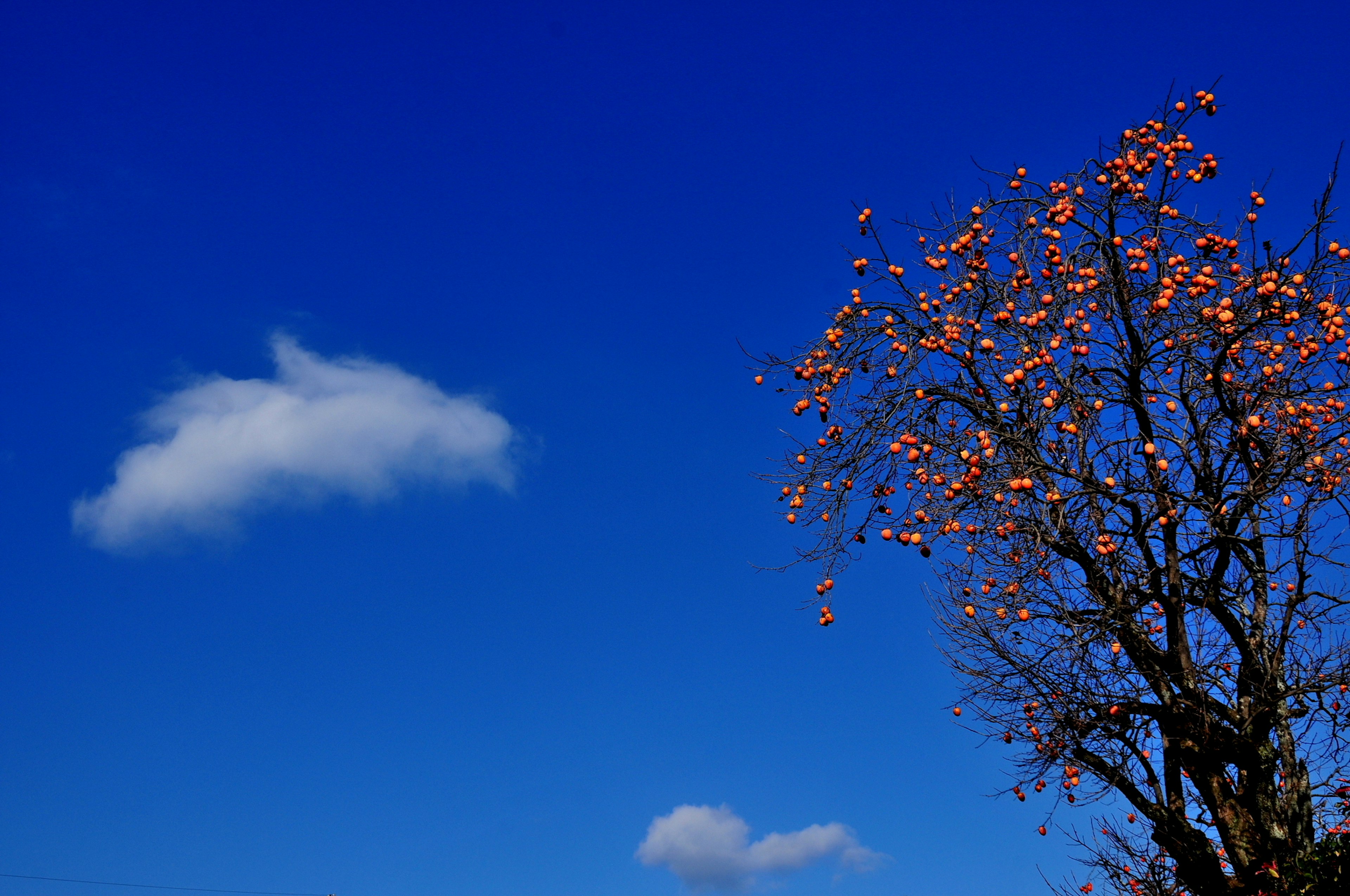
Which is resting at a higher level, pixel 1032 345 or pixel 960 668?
pixel 1032 345

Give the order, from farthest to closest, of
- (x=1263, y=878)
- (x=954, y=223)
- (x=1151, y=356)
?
(x=954, y=223) < (x=1151, y=356) < (x=1263, y=878)

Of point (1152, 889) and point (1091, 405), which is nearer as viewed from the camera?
point (1091, 405)

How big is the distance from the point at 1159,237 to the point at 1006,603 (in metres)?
3.47

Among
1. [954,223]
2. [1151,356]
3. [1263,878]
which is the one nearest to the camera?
[1263,878]

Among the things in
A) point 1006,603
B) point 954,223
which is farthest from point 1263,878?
point 954,223

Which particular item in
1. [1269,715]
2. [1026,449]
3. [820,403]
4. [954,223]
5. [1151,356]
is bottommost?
[1269,715]

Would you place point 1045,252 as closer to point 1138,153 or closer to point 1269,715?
point 1138,153

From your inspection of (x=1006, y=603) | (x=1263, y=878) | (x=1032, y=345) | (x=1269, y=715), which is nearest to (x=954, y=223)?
(x=1032, y=345)

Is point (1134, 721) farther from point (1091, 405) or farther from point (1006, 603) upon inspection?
point (1091, 405)

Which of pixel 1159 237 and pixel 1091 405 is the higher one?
pixel 1159 237

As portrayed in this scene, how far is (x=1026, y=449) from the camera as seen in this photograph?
827cm

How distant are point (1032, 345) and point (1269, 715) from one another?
365cm

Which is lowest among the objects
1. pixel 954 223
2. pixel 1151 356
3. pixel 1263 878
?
pixel 1263 878

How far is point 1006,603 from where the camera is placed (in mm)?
8820
